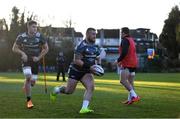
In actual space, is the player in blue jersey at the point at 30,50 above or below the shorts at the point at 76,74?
above

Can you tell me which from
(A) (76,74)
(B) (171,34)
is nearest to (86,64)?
(A) (76,74)

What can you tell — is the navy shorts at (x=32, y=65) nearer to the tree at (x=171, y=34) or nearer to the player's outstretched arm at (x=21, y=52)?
the player's outstretched arm at (x=21, y=52)

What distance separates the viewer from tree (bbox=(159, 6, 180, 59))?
96.9 meters

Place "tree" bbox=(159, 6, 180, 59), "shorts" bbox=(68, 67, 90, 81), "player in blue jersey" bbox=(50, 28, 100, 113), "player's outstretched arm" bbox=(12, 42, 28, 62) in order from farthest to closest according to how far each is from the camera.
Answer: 1. "tree" bbox=(159, 6, 180, 59)
2. "player's outstretched arm" bbox=(12, 42, 28, 62)
3. "shorts" bbox=(68, 67, 90, 81)
4. "player in blue jersey" bbox=(50, 28, 100, 113)

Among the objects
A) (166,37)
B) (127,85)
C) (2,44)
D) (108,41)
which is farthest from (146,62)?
(127,85)

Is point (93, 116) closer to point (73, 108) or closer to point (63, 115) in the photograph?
point (63, 115)

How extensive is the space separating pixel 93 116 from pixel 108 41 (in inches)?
4799

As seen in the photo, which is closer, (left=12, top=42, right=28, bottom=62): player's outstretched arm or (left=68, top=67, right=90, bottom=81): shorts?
(left=68, top=67, right=90, bottom=81): shorts

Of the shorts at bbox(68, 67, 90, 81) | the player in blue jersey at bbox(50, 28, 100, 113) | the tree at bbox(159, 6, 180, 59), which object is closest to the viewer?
the player in blue jersey at bbox(50, 28, 100, 113)

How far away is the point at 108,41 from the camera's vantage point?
133250 millimetres

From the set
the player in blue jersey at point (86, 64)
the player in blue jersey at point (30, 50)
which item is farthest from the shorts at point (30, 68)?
the player in blue jersey at point (86, 64)

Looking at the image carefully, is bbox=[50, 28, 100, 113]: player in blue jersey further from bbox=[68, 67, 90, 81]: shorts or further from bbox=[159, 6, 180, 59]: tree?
bbox=[159, 6, 180, 59]: tree

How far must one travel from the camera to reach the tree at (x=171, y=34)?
96.9 meters

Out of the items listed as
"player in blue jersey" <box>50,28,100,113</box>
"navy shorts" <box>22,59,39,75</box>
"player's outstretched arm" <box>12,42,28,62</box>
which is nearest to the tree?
"navy shorts" <box>22,59,39,75</box>
